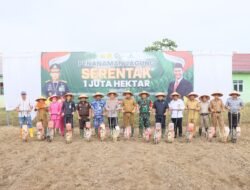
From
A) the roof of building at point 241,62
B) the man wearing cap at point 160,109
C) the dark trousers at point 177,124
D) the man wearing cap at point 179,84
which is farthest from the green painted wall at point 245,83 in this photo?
the man wearing cap at point 160,109

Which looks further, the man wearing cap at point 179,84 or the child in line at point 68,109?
the man wearing cap at point 179,84

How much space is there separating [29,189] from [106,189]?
4.60ft

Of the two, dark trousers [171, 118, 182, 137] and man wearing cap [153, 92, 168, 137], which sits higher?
man wearing cap [153, 92, 168, 137]

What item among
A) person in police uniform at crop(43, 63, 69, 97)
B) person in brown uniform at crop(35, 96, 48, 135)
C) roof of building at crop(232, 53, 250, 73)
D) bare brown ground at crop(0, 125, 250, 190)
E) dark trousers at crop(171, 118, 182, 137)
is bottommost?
bare brown ground at crop(0, 125, 250, 190)

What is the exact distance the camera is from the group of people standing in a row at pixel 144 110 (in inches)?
483

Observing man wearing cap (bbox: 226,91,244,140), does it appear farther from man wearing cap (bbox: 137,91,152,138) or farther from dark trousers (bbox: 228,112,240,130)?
man wearing cap (bbox: 137,91,152,138)

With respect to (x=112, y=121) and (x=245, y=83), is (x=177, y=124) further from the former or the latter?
(x=245, y=83)

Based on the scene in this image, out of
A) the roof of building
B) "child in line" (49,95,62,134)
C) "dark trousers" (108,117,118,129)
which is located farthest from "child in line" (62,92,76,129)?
the roof of building

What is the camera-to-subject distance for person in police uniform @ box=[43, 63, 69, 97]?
608 inches

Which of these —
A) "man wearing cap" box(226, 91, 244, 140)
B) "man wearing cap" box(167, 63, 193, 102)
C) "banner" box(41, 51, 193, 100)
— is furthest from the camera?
"banner" box(41, 51, 193, 100)

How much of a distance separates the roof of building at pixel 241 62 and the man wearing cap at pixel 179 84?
16.3 m

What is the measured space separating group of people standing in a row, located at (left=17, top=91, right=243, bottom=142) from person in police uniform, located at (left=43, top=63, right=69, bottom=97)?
2.56 m

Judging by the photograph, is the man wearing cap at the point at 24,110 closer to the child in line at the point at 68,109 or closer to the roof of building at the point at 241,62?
the child in line at the point at 68,109

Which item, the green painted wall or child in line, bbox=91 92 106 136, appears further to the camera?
the green painted wall
